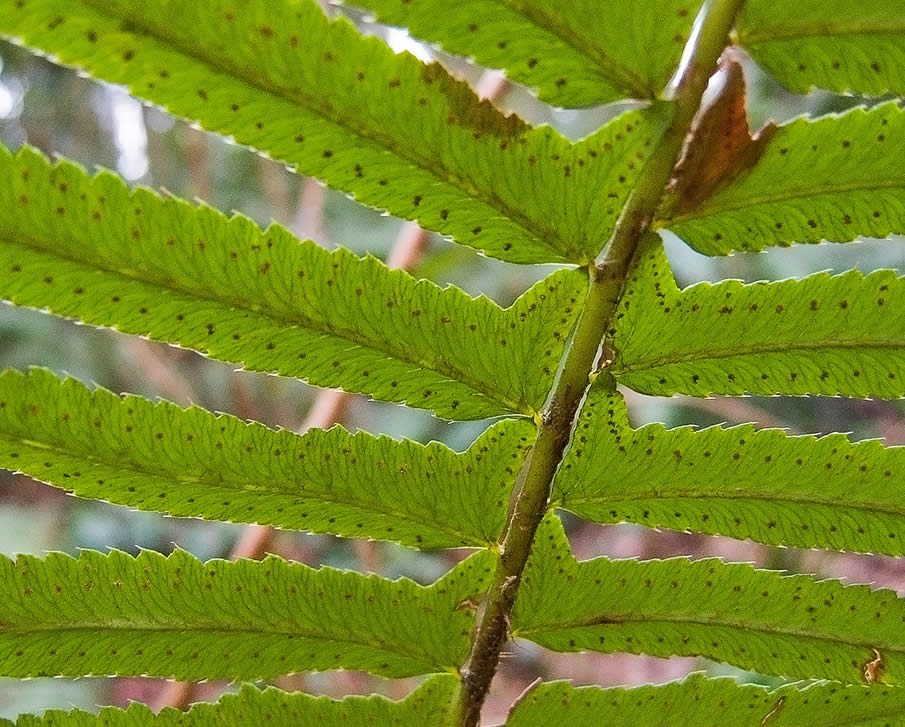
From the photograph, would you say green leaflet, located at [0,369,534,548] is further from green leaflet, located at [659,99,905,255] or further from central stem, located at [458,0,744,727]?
green leaflet, located at [659,99,905,255]

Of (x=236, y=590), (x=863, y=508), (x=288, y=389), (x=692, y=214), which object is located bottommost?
(x=236, y=590)

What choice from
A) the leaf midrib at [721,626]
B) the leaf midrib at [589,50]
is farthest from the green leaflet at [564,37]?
the leaf midrib at [721,626]

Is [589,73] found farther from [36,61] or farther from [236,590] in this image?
[36,61]

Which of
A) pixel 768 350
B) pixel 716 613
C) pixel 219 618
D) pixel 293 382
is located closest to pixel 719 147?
pixel 768 350

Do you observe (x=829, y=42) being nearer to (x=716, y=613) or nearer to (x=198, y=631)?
(x=716, y=613)

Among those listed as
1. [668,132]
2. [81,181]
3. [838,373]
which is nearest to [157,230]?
[81,181]

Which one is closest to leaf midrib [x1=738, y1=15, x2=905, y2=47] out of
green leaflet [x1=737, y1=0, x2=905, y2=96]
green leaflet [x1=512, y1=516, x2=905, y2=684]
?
green leaflet [x1=737, y1=0, x2=905, y2=96]

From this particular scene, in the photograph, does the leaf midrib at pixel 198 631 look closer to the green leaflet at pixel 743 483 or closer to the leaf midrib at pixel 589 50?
the green leaflet at pixel 743 483
